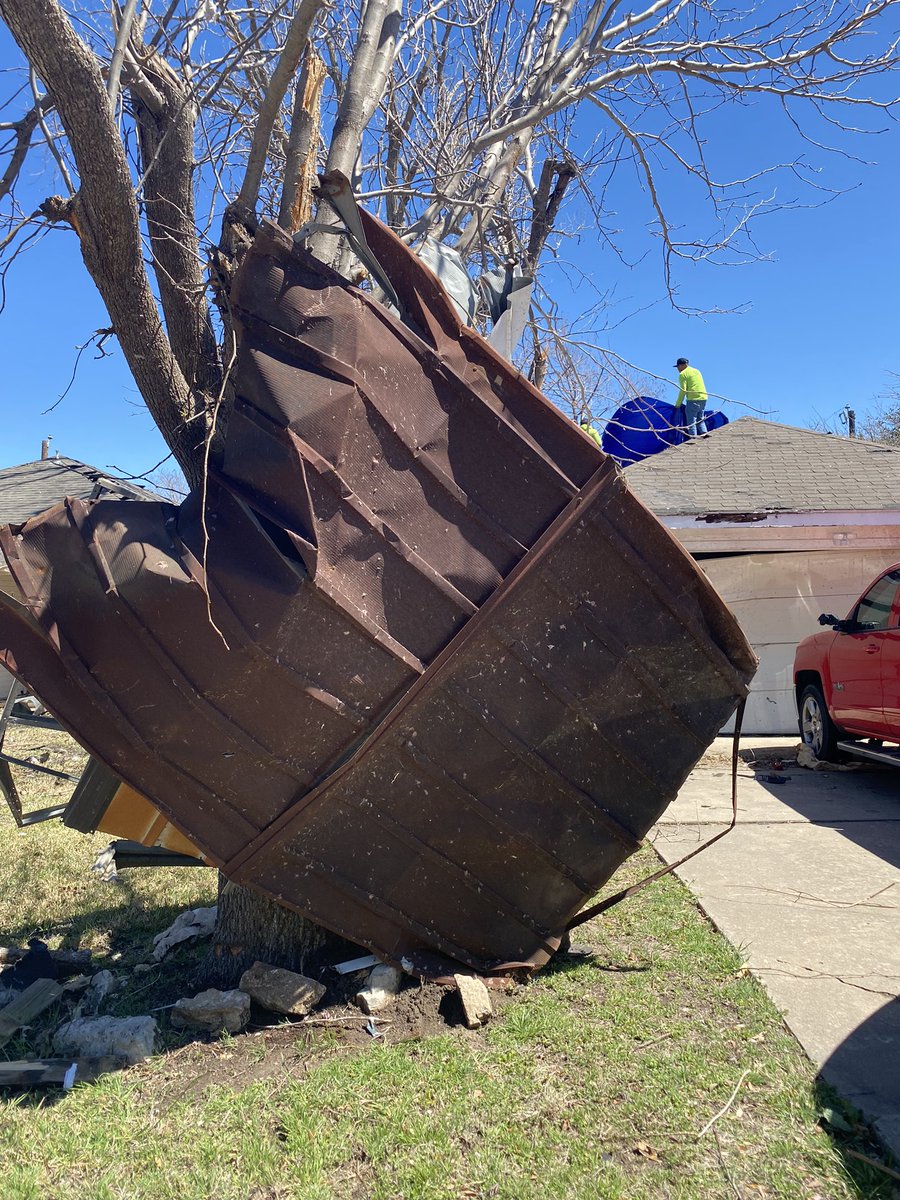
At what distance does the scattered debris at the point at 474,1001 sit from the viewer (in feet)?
11.3

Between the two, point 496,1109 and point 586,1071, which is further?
point 586,1071

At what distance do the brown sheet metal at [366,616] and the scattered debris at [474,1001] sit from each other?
0.35 meters

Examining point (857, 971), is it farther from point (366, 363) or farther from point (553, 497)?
point (366, 363)

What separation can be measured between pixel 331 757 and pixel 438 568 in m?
0.83

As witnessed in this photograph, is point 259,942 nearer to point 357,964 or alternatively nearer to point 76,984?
point 357,964

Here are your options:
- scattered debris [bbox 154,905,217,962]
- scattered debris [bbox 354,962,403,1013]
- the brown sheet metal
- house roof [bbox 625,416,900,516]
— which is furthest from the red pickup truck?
scattered debris [bbox 154,905,217,962]

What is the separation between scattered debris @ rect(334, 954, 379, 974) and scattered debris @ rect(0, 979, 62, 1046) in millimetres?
1303

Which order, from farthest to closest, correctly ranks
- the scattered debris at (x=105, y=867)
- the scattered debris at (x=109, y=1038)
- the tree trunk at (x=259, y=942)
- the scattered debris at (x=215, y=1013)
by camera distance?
the scattered debris at (x=105, y=867) → the tree trunk at (x=259, y=942) → the scattered debris at (x=215, y=1013) → the scattered debris at (x=109, y=1038)

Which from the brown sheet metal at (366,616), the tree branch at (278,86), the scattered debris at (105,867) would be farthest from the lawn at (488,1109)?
the tree branch at (278,86)

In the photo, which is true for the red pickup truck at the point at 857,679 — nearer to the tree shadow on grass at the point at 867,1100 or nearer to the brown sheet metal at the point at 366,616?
the tree shadow on grass at the point at 867,1100

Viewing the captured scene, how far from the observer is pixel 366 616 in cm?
308

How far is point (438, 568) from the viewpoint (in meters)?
3.17

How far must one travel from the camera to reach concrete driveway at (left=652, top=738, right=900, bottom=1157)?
323cm

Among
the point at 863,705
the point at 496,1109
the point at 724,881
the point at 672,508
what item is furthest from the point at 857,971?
the point at 672,508
